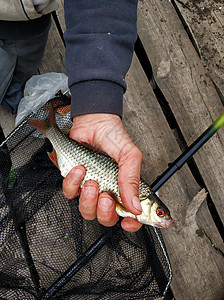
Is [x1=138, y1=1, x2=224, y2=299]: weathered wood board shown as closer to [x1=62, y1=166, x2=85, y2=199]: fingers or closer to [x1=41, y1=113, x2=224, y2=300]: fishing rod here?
[x1=41, y1=113, x2=224, y2=300]: fishing rod

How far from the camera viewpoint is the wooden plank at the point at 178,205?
216 cm

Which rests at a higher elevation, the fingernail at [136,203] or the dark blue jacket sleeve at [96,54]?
the dark blue jacket sleeve at [96,54]

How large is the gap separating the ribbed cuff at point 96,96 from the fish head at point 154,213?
0.58m

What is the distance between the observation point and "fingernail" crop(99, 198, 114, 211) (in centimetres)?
144

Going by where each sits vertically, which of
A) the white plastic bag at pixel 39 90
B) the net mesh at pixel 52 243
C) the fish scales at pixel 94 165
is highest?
the fish scales at pixel 94 165

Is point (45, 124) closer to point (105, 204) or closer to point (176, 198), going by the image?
point (105, 204)

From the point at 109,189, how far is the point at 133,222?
271mm

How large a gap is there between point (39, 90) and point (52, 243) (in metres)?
1.25

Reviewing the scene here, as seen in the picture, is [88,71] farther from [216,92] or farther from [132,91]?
[216,92]

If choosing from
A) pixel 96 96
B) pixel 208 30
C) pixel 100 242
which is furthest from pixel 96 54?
pixel 208 30

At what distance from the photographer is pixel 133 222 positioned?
5.21ft

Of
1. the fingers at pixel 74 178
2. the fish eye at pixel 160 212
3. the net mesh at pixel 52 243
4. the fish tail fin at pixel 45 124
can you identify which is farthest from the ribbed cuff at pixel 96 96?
the fish eye at pixel 160 212

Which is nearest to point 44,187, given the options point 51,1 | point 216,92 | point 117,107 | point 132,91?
point 117,107

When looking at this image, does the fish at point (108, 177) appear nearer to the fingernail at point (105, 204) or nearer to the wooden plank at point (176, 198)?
the fingernail at point (105, 204)
